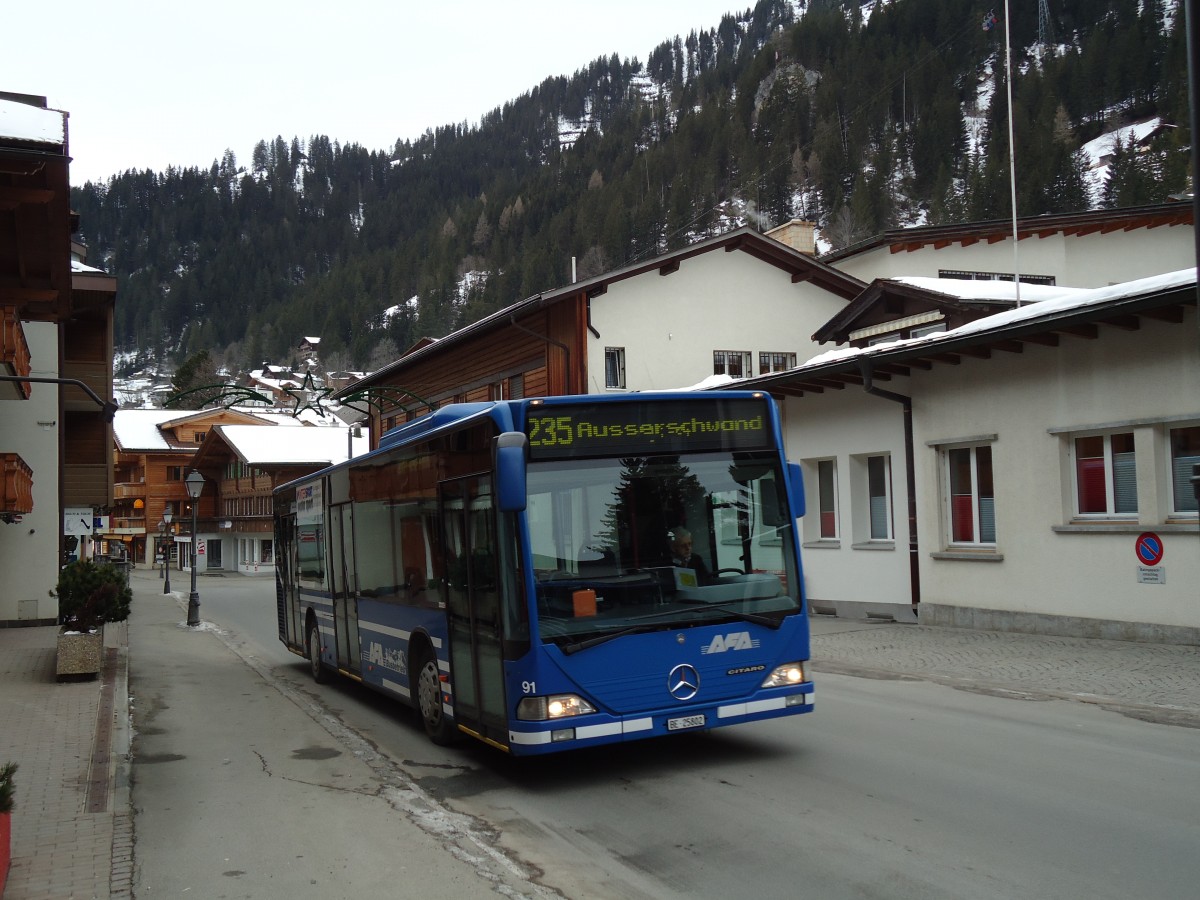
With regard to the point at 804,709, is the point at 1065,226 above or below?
above

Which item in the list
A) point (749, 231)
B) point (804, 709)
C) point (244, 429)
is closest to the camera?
point (804, 709)

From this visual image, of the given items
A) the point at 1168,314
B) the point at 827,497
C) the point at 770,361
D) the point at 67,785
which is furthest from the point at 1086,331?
the point at 770,361

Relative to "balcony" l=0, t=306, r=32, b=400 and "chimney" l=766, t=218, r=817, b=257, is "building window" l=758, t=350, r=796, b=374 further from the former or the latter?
"balcony" l=0, t=306, r=32, b=400

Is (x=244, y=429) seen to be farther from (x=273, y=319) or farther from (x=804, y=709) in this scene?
(x=273, y=319)

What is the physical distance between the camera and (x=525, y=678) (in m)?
7.59

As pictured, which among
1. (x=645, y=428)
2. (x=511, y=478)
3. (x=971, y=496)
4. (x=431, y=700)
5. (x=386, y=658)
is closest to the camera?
(x=511, y=478)

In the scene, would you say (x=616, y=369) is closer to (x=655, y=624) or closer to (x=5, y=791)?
(x=655, y=624)

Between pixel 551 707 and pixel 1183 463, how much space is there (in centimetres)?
1015

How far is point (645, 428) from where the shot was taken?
8.29 m

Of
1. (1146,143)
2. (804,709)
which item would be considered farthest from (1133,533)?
(1146,143)

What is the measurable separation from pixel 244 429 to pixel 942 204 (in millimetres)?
56954

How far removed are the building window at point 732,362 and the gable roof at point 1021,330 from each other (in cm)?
962


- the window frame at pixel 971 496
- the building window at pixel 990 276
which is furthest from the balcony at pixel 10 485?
the building window at pixel 990 276

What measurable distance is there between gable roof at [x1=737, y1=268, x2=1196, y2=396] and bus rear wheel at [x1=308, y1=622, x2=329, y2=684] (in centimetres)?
946
